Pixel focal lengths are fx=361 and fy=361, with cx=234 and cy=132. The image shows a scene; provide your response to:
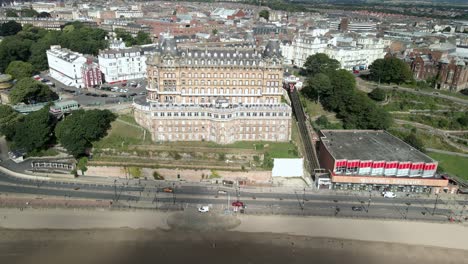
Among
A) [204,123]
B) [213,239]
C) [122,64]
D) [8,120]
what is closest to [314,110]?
[204,123]

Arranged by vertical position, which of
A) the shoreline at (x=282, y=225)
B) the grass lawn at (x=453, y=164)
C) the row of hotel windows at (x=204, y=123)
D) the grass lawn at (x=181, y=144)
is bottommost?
the shoreline at (x=282, y=225)

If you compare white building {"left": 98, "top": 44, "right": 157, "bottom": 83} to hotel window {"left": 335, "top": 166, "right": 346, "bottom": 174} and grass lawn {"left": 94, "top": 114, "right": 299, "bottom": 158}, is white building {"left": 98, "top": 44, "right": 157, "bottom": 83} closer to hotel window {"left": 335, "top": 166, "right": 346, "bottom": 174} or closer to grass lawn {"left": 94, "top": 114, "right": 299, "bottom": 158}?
grass lawn {"left": 94, "top": 114, "right": 299, "bottom": 158}

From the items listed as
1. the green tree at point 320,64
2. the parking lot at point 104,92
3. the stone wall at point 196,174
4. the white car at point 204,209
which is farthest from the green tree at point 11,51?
the white car at point 204,209

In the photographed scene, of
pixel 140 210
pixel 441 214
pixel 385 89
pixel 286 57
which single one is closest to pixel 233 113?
pixel 140 210

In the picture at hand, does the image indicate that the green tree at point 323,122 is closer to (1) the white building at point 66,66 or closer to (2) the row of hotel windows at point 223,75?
(2) the row of hotel windows at point 223,75

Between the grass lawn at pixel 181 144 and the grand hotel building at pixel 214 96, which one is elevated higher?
the grand hotel building at pixel 214 96

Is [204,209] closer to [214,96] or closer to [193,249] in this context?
[193,249]

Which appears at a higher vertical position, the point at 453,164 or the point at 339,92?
the point at 339,92
